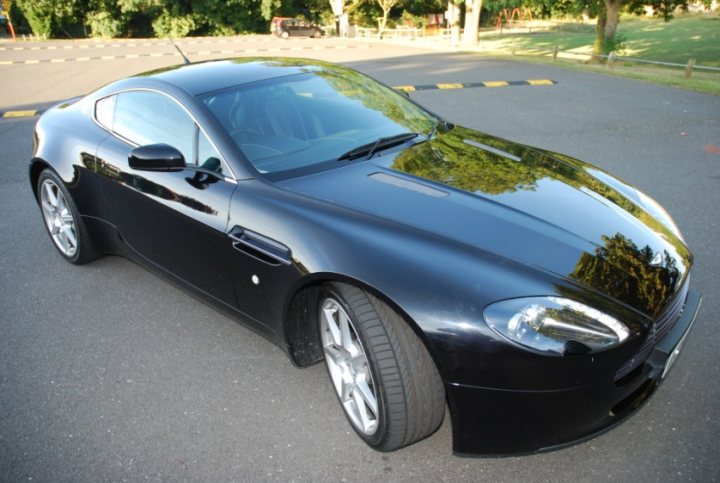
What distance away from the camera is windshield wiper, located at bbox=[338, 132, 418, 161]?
3.09m

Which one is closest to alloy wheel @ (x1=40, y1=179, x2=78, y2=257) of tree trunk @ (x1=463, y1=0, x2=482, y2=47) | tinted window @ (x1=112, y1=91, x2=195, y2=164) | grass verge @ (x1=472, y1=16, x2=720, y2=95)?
tinted window @ (x1=112, y1=91, x2=195, y2=164)

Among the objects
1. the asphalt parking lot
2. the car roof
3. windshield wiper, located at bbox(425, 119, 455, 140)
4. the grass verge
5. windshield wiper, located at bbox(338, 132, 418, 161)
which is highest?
the car roof

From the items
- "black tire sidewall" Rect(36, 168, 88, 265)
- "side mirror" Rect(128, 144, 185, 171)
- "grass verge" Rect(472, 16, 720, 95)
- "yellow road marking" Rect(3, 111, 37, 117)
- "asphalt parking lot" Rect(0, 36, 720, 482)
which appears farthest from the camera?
"grass verge" Rect(472, 16, 720, 95)

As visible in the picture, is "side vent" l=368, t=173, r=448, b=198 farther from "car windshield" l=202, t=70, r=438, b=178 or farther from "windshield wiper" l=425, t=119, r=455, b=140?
"windshield wiper" l=425, t=119, r=455, b=140

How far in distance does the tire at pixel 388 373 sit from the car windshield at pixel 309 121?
3.01 feet

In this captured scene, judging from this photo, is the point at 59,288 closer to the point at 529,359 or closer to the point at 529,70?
the point at 529,359

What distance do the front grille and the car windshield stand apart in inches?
63.4

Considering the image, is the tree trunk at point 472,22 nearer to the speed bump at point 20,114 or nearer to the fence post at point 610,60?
the fence post at point 610,60

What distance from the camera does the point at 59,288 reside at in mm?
4066

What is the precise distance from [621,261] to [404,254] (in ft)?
3.04

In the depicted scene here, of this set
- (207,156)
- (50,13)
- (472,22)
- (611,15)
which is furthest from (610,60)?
(50,13)

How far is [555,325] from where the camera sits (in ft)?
6.68

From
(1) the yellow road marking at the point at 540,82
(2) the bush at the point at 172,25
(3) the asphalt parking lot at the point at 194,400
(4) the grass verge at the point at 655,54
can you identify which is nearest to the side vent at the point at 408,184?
(3) the asphalt parking lot at the point at 194,400

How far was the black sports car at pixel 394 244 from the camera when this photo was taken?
207 cm
